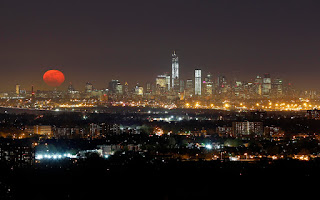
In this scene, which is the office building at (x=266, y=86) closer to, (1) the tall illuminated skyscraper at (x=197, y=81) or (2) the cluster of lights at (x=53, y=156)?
(1) the tall illuminated skyscraper at (x=197, y=81)

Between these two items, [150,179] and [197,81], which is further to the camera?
[197,81]

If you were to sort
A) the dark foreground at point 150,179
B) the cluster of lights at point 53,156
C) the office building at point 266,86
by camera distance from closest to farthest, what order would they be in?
the dark foreground at point 150,179, the cluster of lights at point 53,156, the office building at point 266,86

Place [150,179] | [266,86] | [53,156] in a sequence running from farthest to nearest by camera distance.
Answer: [266,86]
[53,156]
[150,179]

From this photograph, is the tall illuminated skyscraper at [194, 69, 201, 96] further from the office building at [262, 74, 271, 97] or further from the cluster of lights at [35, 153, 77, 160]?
the cluster of lights at [35, 153, 77, 160]

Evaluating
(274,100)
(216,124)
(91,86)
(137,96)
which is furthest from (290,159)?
(91,86)

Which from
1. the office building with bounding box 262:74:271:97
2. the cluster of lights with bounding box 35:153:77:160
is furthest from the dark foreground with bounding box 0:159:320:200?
the office building with bounding box 262:74:271:97

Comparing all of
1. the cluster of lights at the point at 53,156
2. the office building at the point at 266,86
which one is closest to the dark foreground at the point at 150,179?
the cluster of lights at the point at 53,156

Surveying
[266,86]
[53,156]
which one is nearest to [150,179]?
[53,156]

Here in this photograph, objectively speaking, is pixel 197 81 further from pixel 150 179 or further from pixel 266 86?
pixel 150 179
